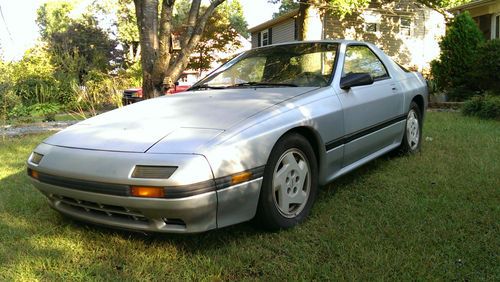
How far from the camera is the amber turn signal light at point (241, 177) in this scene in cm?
263

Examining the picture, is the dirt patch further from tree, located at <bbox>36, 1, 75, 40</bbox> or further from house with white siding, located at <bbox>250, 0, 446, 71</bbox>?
tree, located at <bbox>36, 1, 75, 40</bbox>

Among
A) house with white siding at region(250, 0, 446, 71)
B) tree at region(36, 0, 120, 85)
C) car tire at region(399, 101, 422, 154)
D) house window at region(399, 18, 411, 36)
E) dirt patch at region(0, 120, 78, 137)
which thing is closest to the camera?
car tire at region(399, 101, 422, 154)

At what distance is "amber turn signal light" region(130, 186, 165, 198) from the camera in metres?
2.46

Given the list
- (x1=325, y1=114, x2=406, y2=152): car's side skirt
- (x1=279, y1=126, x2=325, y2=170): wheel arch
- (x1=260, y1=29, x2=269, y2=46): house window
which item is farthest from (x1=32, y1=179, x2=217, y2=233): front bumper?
(x1=260, y1=29, x2=269, y2=46): house window

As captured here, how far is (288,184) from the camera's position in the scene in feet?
10.2

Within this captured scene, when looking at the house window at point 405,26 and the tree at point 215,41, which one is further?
the house window at point 405,26

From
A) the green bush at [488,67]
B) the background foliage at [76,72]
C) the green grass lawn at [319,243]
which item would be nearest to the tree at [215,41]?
the background foliage at [76,72]

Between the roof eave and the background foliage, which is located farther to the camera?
the roof eave

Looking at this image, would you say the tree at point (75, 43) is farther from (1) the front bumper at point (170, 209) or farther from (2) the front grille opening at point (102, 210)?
(1) the front bumper at point (170, 209)

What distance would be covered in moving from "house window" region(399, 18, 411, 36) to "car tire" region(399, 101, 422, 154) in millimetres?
18093

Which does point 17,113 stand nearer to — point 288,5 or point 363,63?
point 363,63

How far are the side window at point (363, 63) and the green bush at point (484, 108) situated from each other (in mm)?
4660

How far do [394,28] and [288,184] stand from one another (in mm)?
20545

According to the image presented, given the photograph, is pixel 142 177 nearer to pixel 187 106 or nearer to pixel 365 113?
pixel 187 106
